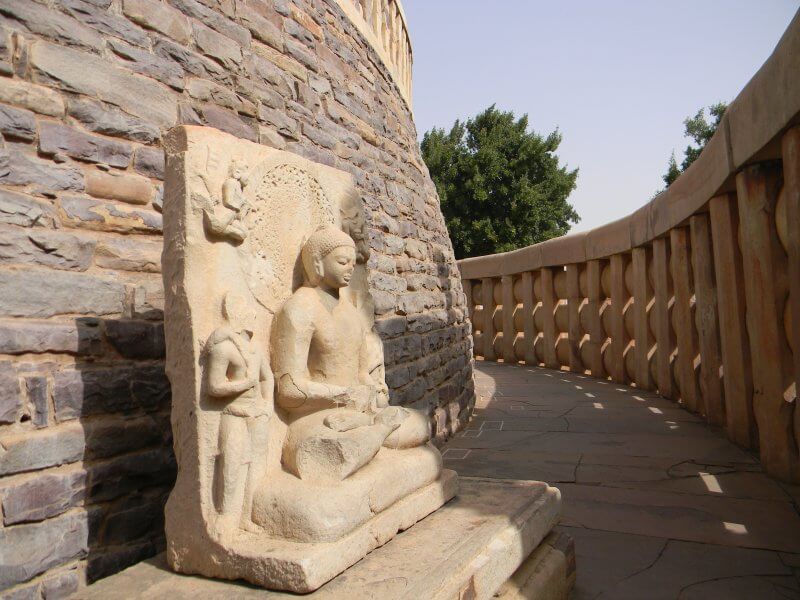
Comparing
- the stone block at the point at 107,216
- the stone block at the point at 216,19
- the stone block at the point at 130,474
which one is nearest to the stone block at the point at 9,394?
the stone block at the point at 130,474

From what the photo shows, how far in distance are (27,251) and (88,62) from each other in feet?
3.77

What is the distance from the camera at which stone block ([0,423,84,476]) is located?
105 inches

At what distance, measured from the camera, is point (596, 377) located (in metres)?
9.20

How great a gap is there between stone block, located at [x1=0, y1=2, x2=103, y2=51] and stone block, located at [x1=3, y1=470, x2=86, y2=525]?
7.23ft

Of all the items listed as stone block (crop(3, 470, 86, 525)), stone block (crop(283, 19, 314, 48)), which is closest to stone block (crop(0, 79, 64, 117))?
stone block (crop(3, 470, 86, 525))

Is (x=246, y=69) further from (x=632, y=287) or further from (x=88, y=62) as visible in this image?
(x=632, y=287)

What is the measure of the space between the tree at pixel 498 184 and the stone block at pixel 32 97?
66.0 ft

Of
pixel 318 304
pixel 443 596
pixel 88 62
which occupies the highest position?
pixel 88 62

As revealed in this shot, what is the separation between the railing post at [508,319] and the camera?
36.6 feet

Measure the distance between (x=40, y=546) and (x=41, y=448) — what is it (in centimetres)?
41

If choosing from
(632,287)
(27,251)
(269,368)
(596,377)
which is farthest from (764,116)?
(596,377)

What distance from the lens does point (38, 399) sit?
9.23ft

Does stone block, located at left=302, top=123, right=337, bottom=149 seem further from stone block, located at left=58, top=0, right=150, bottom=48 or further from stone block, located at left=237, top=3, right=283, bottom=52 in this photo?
stone block, located at left=58, top=0, right=150, bottom=48

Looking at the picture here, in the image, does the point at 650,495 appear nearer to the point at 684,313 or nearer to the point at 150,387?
the point at 684,313
